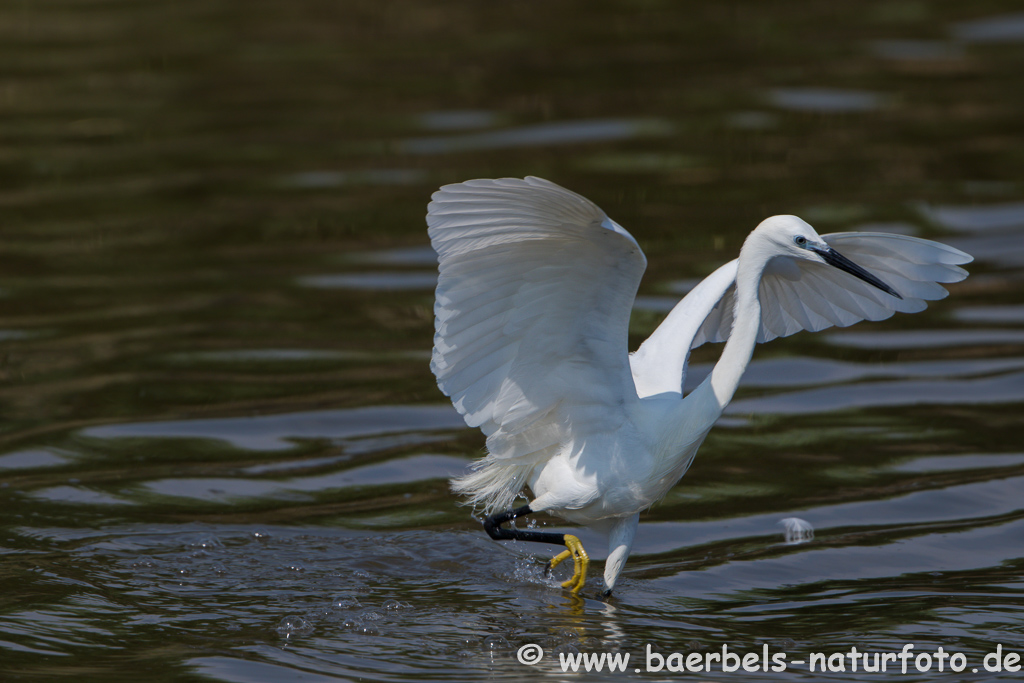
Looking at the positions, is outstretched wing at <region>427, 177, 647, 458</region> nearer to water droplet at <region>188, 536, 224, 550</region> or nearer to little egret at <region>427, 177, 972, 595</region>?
little egret at <region>427, 177, 972, 595</region>

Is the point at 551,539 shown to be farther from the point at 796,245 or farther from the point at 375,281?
the point at 375,281

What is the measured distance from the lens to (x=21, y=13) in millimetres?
18844

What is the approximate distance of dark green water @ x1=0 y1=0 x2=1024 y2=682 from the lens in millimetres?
6129

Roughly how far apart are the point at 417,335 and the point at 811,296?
12.9 ft

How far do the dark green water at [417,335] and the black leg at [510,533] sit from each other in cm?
20

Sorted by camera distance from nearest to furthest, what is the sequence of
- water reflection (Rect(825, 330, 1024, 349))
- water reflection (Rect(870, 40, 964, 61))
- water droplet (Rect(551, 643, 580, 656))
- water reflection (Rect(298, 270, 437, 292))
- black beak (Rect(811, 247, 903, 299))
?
1. water droplet (Rect(551, 643, 580, 656))
2. black beak (Rect(811, 247, 903, 299))
3. water reflection (Rect(825, 330, 1024, 349))
4. water reflection (Rect(298, 270, 437, 292))
5. water reflection (Rect(870, 40, 964, 61))

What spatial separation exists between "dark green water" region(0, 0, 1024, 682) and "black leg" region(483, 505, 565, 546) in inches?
7.8

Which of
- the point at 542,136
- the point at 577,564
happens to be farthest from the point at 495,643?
the point at 542,136

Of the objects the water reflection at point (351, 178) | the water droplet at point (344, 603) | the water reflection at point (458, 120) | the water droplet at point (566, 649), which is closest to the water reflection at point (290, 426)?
the water droplet at point (344, 603)

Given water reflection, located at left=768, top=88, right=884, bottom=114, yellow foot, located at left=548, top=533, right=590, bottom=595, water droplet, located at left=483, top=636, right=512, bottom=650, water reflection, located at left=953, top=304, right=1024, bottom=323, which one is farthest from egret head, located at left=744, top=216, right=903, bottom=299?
water reflection, located at left=768, top=88, right=884, bottom=114

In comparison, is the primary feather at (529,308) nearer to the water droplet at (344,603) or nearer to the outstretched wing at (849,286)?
the water droplet at (344,603)

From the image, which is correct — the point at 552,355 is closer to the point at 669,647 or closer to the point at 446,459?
the point at 669,647

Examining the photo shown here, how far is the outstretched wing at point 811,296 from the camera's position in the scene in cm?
627

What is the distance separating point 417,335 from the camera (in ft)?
32.8
